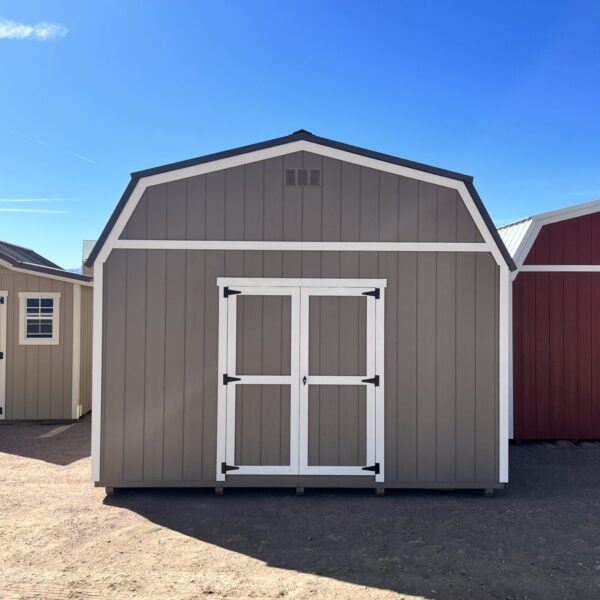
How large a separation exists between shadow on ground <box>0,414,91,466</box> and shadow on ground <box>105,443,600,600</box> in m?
1.80

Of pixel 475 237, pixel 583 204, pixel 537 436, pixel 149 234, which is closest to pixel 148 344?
pixel 149 234

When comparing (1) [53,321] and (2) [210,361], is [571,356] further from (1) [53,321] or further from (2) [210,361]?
(1) [53,321]

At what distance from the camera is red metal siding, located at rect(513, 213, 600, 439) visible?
641cm

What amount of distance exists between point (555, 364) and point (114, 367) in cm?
594

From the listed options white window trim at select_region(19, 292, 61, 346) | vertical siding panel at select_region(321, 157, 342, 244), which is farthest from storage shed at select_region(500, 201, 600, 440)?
white window trim at select_region(19, 292, 61, 346)

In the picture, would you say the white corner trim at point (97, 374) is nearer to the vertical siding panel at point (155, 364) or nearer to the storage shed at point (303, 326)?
the storage shed at point (303, 326)

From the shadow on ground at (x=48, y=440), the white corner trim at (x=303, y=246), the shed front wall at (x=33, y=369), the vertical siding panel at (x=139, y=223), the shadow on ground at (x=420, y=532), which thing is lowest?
the shadow on ground at (x=48, y=440)

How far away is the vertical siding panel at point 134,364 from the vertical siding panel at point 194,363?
425 millimetres

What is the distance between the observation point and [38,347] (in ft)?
24.5

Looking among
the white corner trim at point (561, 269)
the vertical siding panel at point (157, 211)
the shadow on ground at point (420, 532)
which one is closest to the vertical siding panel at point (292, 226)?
the vertical siding panel at point (157, 211)

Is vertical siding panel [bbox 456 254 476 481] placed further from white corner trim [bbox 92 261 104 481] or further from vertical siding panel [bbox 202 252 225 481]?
white corner trim [bbox 92 261 104 481]

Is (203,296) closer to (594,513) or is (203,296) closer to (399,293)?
(399,293)

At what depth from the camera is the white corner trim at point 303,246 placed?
14.1ft

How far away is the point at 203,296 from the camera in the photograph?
4.33m
